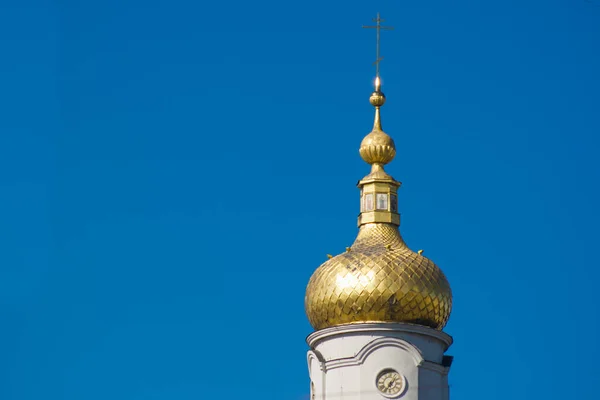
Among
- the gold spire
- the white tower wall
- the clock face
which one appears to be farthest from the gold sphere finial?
the clock face

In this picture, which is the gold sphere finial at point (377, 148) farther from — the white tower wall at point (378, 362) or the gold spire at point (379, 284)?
the white tower wall at point (378, 362)

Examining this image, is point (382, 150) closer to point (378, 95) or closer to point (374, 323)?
point (378, 95)

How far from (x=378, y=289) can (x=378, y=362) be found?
1.52 meters

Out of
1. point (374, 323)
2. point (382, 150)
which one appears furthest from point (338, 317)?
point (382, 150)

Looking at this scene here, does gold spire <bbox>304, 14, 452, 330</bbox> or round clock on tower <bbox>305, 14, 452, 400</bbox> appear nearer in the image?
round clock on tower <bbox>305, 14, 452, 400</bbox>

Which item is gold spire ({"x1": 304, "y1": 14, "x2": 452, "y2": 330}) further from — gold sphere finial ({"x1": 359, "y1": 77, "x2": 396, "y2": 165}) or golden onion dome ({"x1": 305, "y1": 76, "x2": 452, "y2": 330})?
gold sphere finial ({"x1": 359, "y1": 77, "x2": 396, "y2": 165})

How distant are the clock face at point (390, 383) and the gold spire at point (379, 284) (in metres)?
1.13

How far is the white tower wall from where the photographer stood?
41.2m

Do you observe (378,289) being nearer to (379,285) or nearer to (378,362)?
(379,285)

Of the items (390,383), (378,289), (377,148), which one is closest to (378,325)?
(378,289)

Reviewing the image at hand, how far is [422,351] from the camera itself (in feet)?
136

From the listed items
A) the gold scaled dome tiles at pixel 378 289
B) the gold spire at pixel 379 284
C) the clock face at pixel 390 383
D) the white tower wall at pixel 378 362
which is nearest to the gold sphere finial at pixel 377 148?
the gold spire at pixel 379 284

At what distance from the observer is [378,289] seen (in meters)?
41.6

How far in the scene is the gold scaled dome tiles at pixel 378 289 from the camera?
41.6 metres
